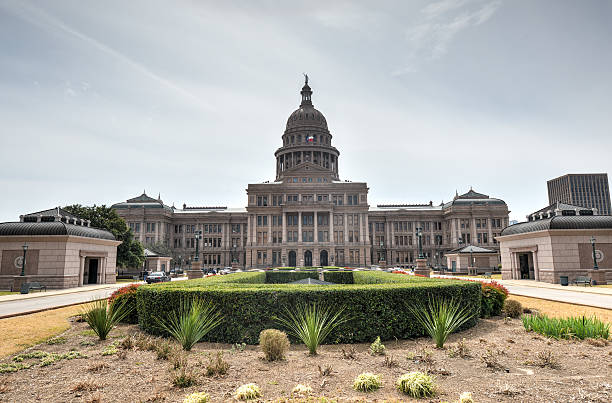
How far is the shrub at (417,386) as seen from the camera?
675cm

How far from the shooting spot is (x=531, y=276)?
131 feet

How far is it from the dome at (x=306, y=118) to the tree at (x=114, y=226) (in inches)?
2509

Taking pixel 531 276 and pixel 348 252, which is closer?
pixel 531 276

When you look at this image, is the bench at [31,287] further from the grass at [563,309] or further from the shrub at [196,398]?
the grass at [563,309]

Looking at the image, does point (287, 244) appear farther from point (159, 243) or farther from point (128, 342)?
point (128, 342)

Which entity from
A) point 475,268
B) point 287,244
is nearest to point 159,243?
point 287,244

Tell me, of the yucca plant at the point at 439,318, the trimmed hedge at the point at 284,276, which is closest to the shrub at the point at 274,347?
the yucca plant at the point at 439,318

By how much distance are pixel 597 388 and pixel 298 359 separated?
6.39 meters

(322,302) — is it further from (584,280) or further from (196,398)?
(584,280)

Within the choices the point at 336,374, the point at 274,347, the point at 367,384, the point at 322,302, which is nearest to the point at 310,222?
the point at 322,302

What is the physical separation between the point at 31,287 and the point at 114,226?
70.2 feet

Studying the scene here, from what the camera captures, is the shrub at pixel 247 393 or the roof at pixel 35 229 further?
the roof at pixel 35 229

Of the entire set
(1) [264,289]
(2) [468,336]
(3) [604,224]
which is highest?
(3) [604,224]

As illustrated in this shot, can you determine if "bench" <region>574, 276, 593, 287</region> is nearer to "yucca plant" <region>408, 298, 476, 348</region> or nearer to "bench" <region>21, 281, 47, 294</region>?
"yucca plant" <region>408, 298, 476, 348</region>
